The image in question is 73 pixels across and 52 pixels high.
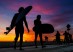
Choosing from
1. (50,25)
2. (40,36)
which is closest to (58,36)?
(50,25)

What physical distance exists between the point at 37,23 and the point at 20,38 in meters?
4.34

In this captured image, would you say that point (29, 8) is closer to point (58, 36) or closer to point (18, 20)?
point (18, 20)

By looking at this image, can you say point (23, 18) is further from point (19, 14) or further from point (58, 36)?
point (58, 36)

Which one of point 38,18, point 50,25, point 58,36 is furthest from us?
point 58,36

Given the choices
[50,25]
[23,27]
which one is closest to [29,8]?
[23,27]

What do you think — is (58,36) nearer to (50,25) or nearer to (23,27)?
(50,25)

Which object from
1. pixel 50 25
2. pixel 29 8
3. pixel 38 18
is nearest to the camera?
pixel 29 8

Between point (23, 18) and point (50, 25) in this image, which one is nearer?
point (23, 18)

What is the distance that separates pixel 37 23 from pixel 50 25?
8.56 m

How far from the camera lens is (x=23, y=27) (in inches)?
664

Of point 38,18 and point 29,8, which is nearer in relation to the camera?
point 29,8

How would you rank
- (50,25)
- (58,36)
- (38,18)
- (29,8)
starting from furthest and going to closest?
(58,36) → (50,25) → (38,18) → (29,8)

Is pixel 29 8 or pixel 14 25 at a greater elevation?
pixel 29 8

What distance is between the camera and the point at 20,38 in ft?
54.4
